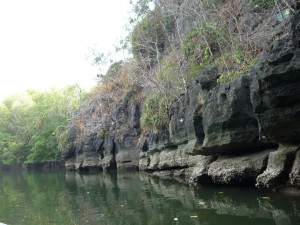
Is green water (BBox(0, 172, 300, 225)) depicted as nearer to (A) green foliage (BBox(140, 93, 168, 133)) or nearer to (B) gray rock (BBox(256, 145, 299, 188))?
(B) gray rock (BBox(256, 145, 299, 188))

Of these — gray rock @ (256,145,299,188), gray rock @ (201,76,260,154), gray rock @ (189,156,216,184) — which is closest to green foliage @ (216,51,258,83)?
gray rock @ (201,76,260,154)

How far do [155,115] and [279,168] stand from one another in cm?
1217

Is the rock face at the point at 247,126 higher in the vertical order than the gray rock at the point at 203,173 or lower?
higher

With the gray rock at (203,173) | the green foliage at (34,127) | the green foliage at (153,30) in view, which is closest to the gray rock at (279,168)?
the gray rock at (203,173)

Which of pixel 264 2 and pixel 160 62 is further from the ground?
pixel 160 62

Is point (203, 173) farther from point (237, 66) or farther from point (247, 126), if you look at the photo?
point (237, 66)

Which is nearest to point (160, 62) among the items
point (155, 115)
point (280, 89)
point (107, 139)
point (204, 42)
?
point (155, 115)

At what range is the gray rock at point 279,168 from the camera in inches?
274

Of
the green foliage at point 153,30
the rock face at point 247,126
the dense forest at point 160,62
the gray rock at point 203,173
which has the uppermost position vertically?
the green foliage at point 153,30

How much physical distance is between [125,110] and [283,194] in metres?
22.6

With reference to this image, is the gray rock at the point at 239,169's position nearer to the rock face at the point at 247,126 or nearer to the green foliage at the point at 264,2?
the rock face at the point at 247,126

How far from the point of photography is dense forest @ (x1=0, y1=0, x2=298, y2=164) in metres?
13.3

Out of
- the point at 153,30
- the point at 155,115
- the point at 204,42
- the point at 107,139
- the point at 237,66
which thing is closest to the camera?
the point at 237,66

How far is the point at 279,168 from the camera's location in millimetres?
7039
